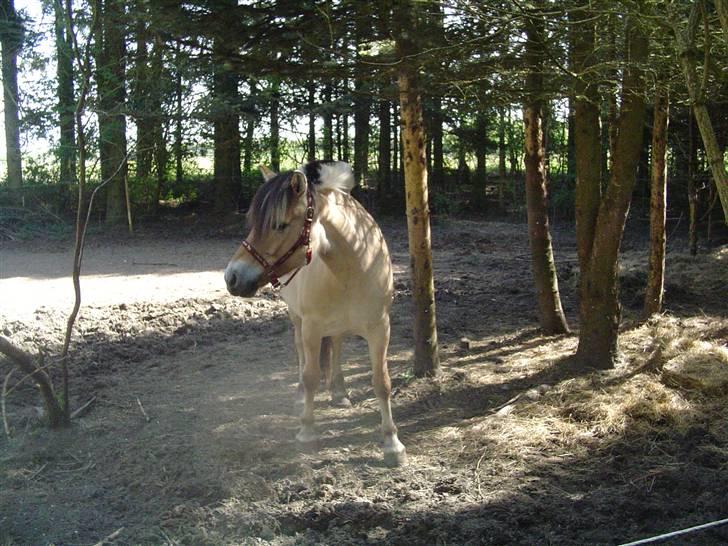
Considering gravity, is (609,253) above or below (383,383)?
above

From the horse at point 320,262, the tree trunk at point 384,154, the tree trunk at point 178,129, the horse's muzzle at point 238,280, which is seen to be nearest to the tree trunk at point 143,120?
the tree trunk at point 178,129

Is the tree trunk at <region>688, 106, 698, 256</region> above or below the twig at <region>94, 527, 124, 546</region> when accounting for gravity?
above

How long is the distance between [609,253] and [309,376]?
2.95m

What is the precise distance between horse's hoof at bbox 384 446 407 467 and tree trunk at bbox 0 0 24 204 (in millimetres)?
15552

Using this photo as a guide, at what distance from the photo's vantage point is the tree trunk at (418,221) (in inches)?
227

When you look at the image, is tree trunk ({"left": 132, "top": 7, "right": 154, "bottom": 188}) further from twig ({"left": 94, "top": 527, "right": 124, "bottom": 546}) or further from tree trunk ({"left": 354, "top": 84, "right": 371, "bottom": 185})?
twig ({"left": 94, "top": 527, "right": 124, "bottom": 546})

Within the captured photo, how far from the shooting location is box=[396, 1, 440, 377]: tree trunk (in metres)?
5.77

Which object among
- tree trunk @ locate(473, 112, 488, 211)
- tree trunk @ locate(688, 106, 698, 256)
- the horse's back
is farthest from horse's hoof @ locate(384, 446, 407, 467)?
tree trunk @ locate(473, 112, 488, 211)

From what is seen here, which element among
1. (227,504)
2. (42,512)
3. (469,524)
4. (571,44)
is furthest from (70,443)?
(571,44)

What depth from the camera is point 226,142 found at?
17.4m

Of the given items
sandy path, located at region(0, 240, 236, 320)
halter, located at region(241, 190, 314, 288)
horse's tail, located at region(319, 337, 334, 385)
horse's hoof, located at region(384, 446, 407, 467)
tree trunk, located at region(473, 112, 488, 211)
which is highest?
tree trunk, located at region(473, 112, 488, 211)

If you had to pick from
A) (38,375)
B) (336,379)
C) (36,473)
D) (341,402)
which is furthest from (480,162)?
(36,473)

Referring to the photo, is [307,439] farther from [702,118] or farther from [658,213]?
[658,213]

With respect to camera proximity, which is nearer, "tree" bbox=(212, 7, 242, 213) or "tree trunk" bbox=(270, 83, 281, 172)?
"tree" bbox=(212, 7, 242, 213)
